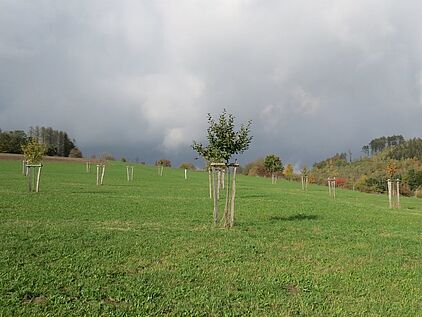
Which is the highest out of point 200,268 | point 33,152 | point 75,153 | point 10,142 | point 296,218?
point 10,142

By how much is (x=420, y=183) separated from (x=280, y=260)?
315 ft

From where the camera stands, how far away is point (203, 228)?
16188 millimetres

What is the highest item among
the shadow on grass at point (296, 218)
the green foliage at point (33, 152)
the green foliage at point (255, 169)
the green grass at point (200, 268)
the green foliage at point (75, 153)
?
the green foliage at point (75, 153)

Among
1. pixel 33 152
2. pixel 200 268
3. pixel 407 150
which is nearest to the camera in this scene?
pixel 200 268

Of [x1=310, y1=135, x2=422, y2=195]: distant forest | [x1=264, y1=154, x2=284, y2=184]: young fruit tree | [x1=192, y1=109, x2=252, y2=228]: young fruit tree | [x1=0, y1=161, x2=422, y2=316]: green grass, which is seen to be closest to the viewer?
[x1=0, y1=161, x2=422, y2=316]: green grass

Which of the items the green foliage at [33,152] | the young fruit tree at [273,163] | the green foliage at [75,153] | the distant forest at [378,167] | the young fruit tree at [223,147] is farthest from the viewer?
the green foliage at [75,153]

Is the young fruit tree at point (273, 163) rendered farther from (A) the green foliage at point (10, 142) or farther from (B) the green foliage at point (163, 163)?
(A) the green foliage at point (10, 142)

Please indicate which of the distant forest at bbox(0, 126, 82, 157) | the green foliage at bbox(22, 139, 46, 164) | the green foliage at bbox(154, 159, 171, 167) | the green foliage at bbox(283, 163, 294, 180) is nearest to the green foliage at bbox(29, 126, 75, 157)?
the distant forest at bbox(0, 126, 82, 157)

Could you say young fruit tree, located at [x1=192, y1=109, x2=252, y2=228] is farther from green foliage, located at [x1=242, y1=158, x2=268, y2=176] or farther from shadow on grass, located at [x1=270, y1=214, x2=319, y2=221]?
green foliage, located at [x1=242, y1=158, x2=268, y2=176]

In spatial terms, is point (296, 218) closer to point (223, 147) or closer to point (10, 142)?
point (223, 147)

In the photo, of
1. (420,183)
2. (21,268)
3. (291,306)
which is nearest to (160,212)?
(21,268)

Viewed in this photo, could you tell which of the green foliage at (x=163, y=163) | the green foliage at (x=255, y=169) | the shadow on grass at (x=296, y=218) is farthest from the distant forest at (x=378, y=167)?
the shadow on grass at (x=296, y=218)

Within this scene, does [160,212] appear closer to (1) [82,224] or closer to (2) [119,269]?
(1) [82,224]

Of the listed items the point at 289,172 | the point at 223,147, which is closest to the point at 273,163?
the point at 289,172
